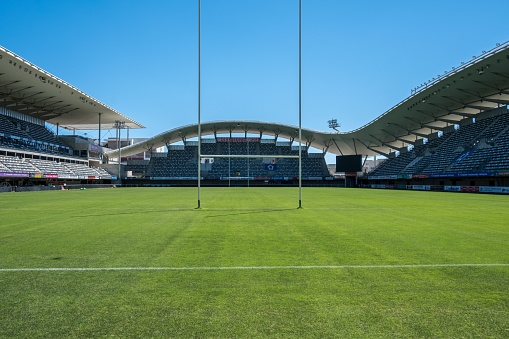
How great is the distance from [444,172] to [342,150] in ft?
128

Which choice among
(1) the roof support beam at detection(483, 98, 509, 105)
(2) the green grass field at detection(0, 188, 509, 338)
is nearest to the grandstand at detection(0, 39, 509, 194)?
(1) the roof support beam at detection(483, 98, 509, 105)

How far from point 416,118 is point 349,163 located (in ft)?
60.7

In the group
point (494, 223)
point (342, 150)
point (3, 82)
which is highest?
point (3, 82)

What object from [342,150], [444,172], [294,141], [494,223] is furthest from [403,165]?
[494,223]

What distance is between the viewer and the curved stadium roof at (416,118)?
127 feet

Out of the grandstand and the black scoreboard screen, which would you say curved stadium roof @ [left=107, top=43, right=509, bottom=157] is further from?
the black scoreboard screen

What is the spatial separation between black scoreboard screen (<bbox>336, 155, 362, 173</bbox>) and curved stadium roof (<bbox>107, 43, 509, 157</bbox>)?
15.2 ft

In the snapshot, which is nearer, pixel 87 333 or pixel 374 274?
pixel 87 333

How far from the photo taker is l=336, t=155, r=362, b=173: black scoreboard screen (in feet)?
235

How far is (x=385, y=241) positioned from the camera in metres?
7.93

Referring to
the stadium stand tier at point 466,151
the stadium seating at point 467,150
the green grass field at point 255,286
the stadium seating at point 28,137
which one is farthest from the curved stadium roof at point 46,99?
the stadium seating at point 467,150

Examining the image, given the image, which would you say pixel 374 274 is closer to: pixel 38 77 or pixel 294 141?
pixel 38 77

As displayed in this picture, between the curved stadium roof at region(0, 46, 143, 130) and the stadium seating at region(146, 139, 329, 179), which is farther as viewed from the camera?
the stadium seating at region(146, 139, 329, 179)

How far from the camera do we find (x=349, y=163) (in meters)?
72.8
